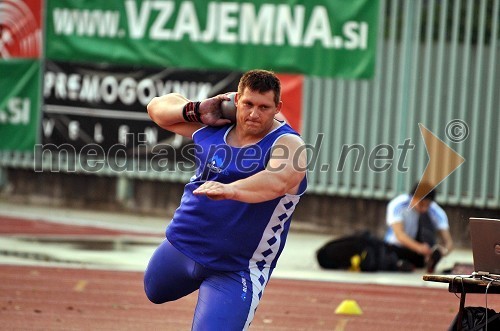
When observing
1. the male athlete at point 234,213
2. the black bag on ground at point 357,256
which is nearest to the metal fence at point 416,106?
the black bag on ground at point 357,256

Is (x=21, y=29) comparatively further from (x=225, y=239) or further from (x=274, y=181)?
(x=274, y=181)

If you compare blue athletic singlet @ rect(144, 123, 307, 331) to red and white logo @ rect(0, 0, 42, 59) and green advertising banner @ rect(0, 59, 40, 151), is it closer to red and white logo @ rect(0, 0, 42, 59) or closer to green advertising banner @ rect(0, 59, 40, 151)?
green advertising banner @ rect(0, 59, 40, 151)

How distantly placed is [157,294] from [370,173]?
1006 cm

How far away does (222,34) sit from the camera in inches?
681

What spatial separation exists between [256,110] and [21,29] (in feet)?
41.8

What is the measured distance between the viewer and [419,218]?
46.4 ft

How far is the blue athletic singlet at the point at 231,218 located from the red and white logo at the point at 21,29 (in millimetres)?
12205

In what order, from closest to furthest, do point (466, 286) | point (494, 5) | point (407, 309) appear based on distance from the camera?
point (466, 286)
point (407, 309)
point (494, 5)

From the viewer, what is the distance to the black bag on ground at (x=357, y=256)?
13.8 meters

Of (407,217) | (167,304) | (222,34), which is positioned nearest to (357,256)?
(407,217)

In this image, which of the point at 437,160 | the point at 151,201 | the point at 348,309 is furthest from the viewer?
the point at 151,201

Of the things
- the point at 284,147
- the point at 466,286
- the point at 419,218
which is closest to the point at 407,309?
the point at 419,218

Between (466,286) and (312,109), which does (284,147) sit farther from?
(312,109)

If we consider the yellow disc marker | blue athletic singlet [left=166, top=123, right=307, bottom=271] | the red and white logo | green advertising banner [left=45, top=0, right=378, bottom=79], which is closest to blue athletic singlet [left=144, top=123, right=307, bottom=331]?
blue athletic singlet [left=166, top=123, right=307, bottom=271]
